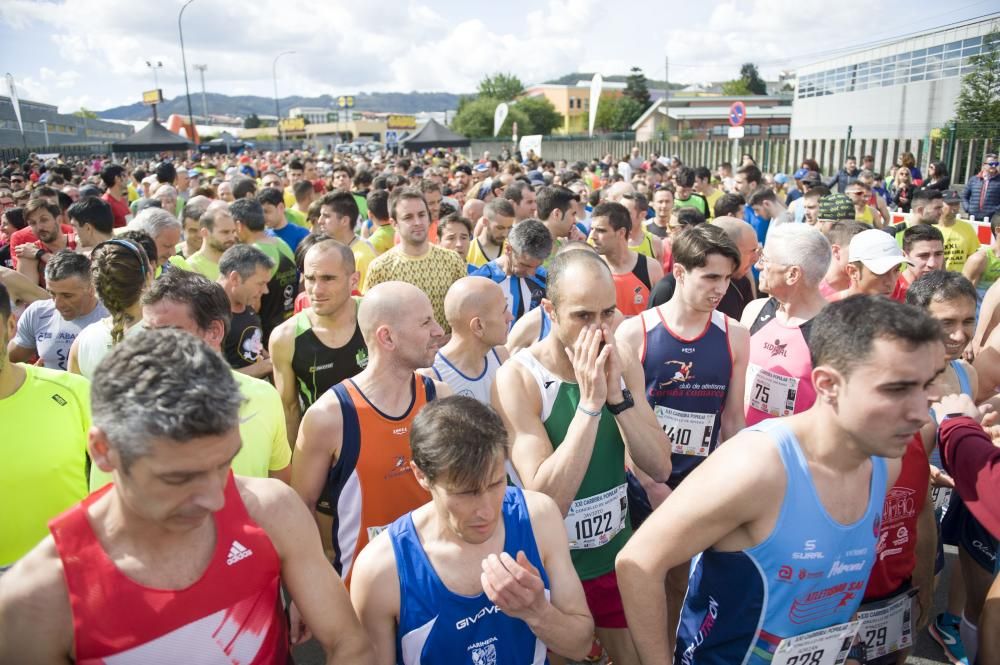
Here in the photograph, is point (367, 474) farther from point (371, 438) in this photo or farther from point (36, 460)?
point (36, 460)

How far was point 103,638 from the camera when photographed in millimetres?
1674

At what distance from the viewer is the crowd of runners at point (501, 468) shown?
1.71m

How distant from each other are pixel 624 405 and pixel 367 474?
3.65ft

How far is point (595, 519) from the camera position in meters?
3.01

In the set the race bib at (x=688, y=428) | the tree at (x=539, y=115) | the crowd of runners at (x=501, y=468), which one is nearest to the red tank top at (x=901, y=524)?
the crowd of runners at (x=501, y=468)

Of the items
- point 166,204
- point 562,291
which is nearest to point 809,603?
point 562,291

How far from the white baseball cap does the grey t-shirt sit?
4.73 metres

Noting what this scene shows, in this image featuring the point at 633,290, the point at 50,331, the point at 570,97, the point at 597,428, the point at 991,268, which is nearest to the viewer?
the point at 597,428

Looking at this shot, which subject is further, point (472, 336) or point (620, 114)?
point (620, 114)

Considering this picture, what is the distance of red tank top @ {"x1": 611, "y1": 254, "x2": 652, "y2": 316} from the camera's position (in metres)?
5.50

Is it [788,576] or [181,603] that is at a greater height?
[181,603]

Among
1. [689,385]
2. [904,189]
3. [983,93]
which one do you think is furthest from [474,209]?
[983,93]

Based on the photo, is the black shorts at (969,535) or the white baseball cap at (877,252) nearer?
the black shorts at (969,535)

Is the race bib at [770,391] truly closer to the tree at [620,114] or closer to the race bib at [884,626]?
the race bib at [884,626]
